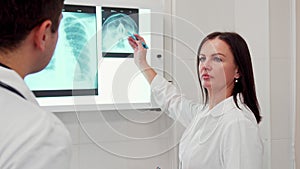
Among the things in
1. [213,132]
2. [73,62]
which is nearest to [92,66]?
[73,62]

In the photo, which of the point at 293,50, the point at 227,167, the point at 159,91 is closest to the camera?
the point at 227,167

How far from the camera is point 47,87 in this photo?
1501 millimetres

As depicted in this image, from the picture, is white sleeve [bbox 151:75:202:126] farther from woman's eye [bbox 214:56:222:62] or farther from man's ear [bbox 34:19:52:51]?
man's ear [bbox 34:19:52:51]

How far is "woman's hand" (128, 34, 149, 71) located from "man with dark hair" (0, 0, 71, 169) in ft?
2.75

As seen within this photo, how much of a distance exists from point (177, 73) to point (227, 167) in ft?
1.58

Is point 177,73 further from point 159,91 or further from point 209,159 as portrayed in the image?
point 209,159

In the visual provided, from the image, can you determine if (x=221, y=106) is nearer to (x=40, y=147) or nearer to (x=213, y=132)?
(x=213, y=132)

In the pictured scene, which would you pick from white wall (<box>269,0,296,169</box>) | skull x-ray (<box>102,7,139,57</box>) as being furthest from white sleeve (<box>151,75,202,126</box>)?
white wall (<box>269,0,296,169</box>)

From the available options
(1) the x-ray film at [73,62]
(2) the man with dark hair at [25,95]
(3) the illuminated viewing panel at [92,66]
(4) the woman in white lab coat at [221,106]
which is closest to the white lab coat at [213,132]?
(4) the woman in white lab coat at [221,106]

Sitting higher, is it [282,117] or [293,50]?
[293,50]

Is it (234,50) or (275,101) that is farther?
(275,101)

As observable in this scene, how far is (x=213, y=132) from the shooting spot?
1475 millimetres

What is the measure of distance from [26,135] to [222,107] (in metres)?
1.06

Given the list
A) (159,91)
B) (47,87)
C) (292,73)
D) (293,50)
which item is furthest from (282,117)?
(47,87)
